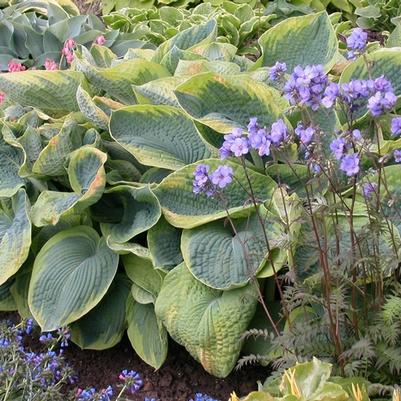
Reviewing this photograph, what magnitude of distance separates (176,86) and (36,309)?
0.81m

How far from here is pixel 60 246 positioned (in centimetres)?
240

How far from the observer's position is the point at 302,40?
8.75 feet

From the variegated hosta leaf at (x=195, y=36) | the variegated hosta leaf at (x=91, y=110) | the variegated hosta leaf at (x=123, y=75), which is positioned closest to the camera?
the variegated hosta leaf at (x=91, y=110)

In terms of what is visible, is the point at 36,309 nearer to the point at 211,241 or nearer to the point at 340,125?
the point at 211,241

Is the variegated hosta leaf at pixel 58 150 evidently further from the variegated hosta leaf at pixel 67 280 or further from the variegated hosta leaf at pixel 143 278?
the variegated hosta leaf at pixel 143 278

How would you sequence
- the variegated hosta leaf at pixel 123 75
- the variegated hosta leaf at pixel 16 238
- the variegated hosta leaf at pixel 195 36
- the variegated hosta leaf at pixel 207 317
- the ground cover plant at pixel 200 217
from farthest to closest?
the variegated hosta leaf at pixel 195 36
the variegated hosta leaf at pixel 123 75
the variegated hosta leaf at pixel 16 238
the variegated hosta leaf at pixel 207 317
the ground cover plant at pixel 200 217

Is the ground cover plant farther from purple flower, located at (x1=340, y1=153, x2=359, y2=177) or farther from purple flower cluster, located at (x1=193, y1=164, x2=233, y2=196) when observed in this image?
purple flower, located at (x1=340, y1=153, x2=359, y2=177)

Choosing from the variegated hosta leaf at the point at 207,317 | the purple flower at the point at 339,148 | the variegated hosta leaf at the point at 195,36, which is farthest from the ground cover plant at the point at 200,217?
the purple flower at the point at 339,148

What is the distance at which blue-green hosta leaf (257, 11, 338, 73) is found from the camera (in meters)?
2.64

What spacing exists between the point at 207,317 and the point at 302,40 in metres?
1.07

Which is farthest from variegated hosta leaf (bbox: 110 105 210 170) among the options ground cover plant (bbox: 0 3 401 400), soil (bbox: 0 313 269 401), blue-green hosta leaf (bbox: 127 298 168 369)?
soil (bbox: 0 313 269 401)

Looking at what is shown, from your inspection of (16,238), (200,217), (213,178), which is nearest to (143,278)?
(200,217)

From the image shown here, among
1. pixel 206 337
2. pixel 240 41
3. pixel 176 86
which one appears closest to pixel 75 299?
pixel 206 337

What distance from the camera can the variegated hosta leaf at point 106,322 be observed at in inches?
95.3
